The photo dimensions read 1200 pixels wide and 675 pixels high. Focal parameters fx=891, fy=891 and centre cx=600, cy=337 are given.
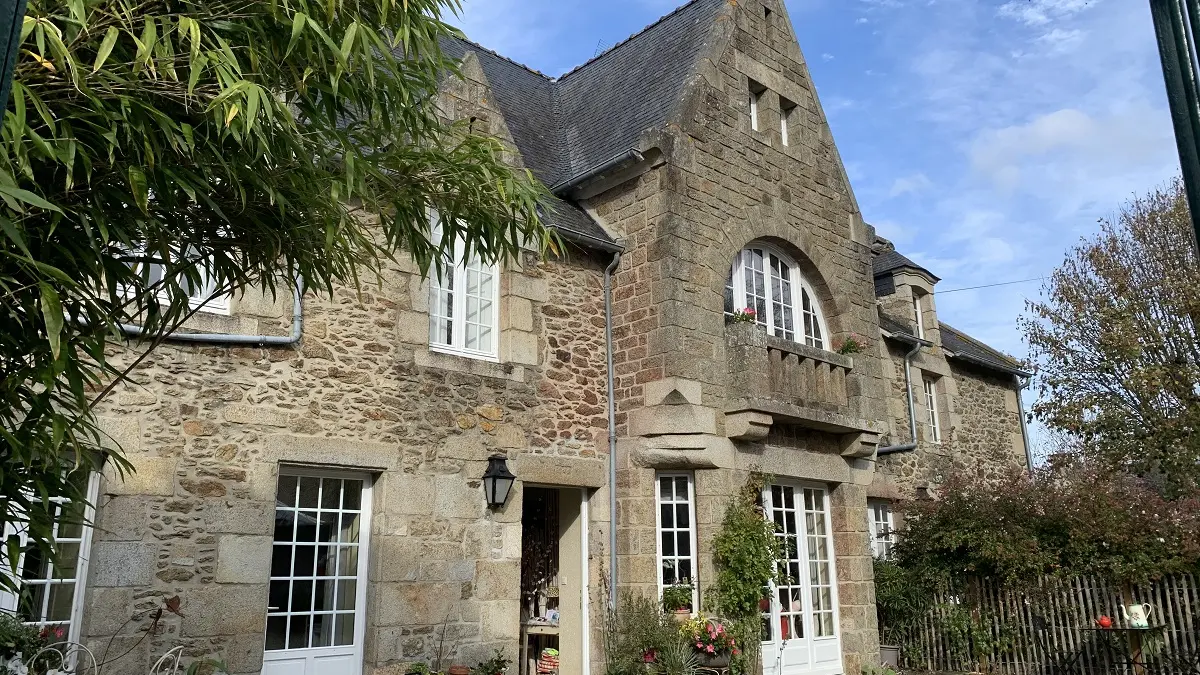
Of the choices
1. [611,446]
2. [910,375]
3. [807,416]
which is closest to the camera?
[611,446]

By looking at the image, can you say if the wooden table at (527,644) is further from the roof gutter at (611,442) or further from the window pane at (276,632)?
the window pane at (276,632)

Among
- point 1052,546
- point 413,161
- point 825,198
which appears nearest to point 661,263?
point 825,198

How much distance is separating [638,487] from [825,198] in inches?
178

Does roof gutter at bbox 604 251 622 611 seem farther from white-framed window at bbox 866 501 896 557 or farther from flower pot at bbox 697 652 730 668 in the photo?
white-framed window at bbox 866 501 896 557

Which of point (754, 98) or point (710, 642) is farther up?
point (754, 98)

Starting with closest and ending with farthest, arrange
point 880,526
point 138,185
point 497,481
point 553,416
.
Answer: point 138,185 → point 497,481 → point 553,416 → point 880,526

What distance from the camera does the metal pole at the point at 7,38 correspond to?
1.40m

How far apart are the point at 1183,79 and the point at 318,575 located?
6351 mm

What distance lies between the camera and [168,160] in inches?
125

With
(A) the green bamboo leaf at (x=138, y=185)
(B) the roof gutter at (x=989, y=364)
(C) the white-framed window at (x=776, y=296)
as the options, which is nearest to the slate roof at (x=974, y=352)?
(B) the roof gutter at (x=989, y=364)

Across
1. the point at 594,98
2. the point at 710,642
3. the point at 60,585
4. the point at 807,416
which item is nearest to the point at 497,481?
the point at 710,642

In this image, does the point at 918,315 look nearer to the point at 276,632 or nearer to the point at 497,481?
the point at 497,481

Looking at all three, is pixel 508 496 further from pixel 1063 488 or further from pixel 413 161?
pixel 1063 488

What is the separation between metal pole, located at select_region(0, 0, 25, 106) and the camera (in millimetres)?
1402
